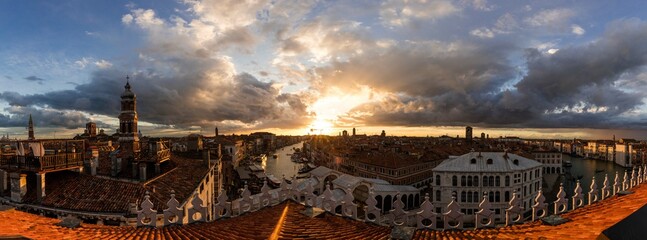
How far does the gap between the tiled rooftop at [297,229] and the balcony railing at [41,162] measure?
10.3 meters

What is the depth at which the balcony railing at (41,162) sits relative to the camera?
713 inches

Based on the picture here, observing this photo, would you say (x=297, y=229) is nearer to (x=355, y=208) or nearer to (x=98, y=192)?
(x=355, y=208)

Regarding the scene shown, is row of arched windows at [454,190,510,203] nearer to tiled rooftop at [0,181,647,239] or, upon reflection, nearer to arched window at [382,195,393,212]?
arched window at [382,195,393,212]

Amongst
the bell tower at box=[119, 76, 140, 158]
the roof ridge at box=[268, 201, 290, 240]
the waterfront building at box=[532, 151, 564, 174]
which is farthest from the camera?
the waterfront building at box=[532, 151, 564, 174]

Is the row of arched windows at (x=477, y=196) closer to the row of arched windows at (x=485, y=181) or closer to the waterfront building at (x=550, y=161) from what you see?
the row of arched windows at (x=485, y=181)

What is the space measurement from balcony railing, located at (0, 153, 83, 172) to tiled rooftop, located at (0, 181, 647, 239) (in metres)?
10.3

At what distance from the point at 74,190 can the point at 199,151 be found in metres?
24.5

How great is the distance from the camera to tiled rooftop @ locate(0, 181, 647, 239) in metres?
7.41

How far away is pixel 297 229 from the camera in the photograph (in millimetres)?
8117

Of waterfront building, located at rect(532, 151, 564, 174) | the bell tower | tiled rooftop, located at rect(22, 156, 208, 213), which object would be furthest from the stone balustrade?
waterfront building, located at rect(532, 151, 564, 174)

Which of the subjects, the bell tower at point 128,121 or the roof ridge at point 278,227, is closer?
the roof ridge at point 278,227

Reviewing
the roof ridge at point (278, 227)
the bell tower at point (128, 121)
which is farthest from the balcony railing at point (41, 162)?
the roof ridge at point (278, 227)

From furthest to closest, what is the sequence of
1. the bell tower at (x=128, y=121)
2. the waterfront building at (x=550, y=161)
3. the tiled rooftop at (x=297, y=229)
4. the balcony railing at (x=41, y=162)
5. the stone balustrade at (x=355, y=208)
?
the waterfront building at (x=550, y=161) → the bell tower at (x=128, y=121) → the balcony railing at (x=41, y=162) → the stone balustrade at (x=355, y=208) → the tiled rooftop at (x=297, y=229)

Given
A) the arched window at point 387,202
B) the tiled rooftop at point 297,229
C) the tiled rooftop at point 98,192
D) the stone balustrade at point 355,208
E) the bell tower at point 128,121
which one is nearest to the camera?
the tiled rooftop at point 297,229
